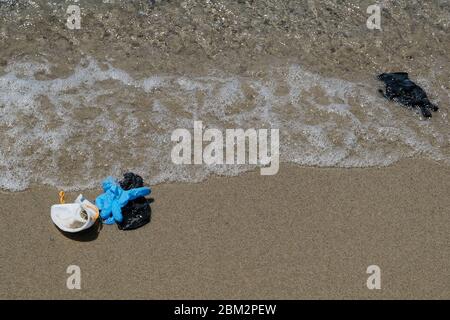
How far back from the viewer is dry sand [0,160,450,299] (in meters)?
3.99

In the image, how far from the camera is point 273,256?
419 centimetres

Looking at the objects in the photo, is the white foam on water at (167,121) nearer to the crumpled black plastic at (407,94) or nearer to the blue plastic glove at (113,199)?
the crumpled black plastic at (407,94)

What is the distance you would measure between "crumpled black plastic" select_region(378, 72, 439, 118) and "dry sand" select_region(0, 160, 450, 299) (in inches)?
44.7

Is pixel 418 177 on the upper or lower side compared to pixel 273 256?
upper

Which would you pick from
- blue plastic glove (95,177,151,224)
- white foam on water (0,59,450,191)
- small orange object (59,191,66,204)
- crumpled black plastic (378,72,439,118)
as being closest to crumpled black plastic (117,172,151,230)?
blue plastic glove (95,177,151,224)

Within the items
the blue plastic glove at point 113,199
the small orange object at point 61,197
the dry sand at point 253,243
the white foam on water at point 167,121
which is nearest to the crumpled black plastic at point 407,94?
the white foam on water at point 167,121

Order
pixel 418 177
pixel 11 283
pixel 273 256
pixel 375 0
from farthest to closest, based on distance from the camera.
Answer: pixel 375 0 → pixel 418 177 → pixel 273 256 → pixel 11 283

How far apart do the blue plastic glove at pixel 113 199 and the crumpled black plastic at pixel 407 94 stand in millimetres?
2953

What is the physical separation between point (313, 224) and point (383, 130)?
59.9 inches

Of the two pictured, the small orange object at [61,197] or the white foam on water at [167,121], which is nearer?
the small orange object at [61,197]

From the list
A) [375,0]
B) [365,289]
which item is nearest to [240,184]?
[365,289]

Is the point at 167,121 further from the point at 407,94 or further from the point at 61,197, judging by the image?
the point at 407,94

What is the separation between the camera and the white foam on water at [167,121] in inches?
190

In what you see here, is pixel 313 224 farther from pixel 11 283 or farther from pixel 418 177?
pixel 11 283
